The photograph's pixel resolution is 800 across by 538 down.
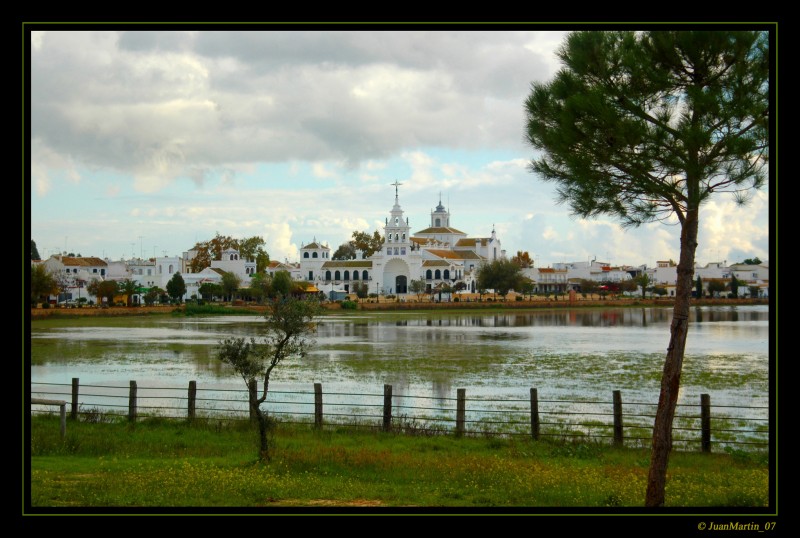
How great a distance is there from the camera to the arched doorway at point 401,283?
395 feet

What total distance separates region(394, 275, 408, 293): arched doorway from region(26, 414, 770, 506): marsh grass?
343 ft

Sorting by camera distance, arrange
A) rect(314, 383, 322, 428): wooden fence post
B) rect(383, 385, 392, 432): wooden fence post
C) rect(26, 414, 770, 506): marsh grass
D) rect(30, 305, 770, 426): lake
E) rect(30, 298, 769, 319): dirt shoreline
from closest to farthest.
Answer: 1. rect(26, 414, 770, 506): marsh grass
2. rect(383, 385, 392, 432): wooden fence post
3. rect(314, 383, 322, 428): wooden fence post
4. rect(30, 305, 770, 426): lake
5. rect(30, 298, 769, 319): dirt shoreline

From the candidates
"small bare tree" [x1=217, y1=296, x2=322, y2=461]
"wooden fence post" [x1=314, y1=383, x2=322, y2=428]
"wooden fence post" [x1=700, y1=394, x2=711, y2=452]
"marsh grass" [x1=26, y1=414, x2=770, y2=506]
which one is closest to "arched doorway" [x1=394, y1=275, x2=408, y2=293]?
"wooden fence post" [x1=314, y1=383, x2=322, y2=428]

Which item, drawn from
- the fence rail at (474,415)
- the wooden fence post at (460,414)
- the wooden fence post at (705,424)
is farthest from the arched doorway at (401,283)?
the wooden fence post at (705,424)

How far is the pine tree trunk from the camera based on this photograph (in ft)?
30.7

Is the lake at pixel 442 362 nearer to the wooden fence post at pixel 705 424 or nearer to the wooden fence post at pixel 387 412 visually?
the wooden fence post at pixel 387 412

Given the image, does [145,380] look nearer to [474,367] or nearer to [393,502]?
[474,367]

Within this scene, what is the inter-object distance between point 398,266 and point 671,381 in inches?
4418

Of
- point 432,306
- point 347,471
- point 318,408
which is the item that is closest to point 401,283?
point 432,306

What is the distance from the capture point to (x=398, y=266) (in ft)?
399

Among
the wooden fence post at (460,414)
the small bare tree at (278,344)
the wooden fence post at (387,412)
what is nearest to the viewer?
the small bare tree at (278,344)

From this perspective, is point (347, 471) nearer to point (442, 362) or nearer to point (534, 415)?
point (534, 415)

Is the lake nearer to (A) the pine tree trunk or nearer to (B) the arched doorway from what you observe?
(A) the pine tree trunk

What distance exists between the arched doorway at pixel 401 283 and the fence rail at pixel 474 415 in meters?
98.7
